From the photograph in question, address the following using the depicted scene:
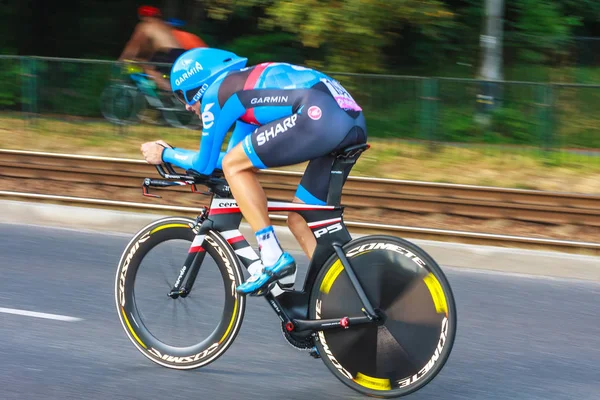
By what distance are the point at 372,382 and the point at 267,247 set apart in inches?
32.3

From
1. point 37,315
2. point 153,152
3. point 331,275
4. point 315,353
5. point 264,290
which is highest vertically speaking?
point 153,152

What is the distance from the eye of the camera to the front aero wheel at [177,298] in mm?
5082

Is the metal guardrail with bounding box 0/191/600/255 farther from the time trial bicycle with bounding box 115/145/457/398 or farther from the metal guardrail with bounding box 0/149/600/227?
the time trial bicycle with bounding box 115/145/457/398

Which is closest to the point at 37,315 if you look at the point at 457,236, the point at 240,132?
the point at 240,132

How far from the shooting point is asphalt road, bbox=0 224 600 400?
5188mm

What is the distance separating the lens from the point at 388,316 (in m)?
4.74

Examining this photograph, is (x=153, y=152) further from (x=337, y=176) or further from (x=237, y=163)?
(x=337, y=176)

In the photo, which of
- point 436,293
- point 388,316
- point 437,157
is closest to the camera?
point 436,293

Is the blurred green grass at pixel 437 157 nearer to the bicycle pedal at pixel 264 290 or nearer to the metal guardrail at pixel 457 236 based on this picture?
the metal guardrail at pixel 457 236

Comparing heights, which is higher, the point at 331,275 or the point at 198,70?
the point at 198,70

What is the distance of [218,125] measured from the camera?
190 inches

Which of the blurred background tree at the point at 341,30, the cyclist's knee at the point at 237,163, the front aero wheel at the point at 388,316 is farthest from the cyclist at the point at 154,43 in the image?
the front aero wheel at the point at 388,316

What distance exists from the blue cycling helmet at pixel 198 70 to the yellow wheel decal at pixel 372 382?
5.15ft

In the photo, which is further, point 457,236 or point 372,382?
point 457,236
